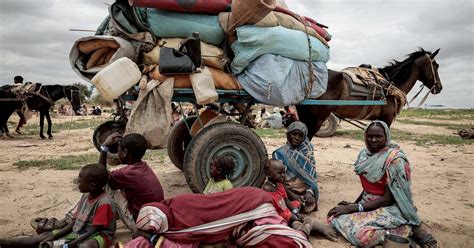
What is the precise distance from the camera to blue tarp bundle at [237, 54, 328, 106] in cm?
393

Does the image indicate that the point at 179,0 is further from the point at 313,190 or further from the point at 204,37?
the point at 313,190

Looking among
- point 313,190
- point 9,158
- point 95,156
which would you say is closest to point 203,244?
point 313,190

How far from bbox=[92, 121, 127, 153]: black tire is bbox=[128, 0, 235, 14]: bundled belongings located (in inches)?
56.0

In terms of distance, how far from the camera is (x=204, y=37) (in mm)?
4012

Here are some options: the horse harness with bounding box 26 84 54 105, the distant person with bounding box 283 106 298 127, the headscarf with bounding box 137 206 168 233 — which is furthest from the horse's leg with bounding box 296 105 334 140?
the horse harness with bounding box 26 84 54 105

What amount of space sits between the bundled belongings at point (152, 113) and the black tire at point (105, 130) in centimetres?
67

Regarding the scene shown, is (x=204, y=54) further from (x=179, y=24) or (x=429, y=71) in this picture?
(x=429, y=71)

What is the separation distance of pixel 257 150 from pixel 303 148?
22.7 inches

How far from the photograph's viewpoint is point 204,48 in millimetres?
3992

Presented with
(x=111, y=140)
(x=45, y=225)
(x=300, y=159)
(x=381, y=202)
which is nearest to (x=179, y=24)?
(x=111, y=140)

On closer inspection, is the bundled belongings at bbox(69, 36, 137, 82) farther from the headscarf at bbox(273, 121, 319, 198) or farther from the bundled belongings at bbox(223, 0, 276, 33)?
the headscarf at bbox(273, 121, 319, 198)

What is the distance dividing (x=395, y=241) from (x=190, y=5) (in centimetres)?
311

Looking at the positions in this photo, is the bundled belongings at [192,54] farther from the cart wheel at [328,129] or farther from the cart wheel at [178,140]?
the cart wheel at [328,129]

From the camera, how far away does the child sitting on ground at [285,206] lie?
10.7ft
